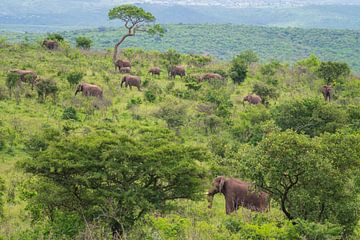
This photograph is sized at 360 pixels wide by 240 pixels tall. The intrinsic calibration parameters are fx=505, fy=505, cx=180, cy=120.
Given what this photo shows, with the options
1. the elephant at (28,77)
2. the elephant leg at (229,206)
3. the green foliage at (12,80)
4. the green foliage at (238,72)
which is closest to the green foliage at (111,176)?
the elephant leg at (229,206)

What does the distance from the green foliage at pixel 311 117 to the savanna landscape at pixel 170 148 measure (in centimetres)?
5

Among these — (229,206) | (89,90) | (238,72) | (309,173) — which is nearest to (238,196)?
(229,206)

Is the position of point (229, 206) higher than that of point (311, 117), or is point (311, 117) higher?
point (311, 117)

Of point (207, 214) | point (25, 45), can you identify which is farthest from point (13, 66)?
point (207, 214)

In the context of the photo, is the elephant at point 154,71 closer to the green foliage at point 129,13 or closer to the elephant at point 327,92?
the green foliage at point 129,13

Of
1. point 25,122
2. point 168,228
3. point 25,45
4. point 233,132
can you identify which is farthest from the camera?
point 25,45

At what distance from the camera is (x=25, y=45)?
34.7m

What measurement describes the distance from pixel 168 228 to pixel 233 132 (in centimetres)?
1330

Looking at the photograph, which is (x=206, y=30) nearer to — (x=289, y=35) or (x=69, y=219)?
(x=289, y=35)

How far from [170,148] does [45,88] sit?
1377cm

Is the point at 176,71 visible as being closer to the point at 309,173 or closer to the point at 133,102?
the point at 133,102

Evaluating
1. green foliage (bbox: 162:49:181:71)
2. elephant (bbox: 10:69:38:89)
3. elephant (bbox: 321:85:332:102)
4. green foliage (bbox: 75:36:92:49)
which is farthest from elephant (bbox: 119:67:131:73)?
elephant (bbox: 321:85:332:102)

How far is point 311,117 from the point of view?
65.2 feet

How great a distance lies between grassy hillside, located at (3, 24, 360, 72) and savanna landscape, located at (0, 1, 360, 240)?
1181 inches
